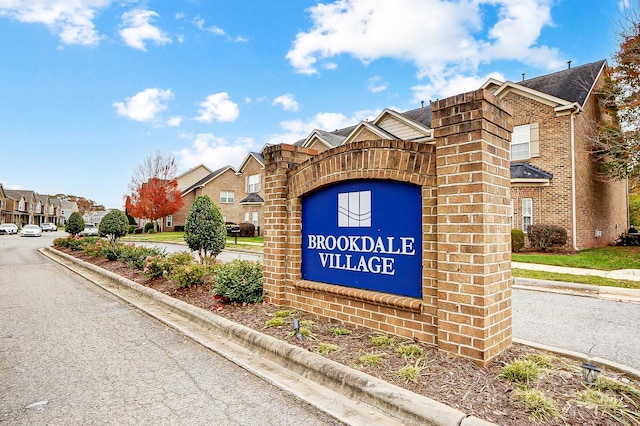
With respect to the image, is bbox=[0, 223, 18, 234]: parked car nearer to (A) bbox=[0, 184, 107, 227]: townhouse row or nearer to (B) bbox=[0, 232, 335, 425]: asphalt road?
(A) bbox=[0, 184, 107, 227]: townhouse row

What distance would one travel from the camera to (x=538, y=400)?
282cm

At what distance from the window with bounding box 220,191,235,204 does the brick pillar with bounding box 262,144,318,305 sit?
36.0 meters

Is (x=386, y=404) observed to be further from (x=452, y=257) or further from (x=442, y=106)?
(x=442, y=106)

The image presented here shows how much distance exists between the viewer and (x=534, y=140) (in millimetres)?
17672

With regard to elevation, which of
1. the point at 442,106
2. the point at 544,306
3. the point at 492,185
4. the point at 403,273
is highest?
the point at 442,106

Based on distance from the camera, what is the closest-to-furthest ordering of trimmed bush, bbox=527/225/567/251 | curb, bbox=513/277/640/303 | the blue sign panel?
the blue sign panel, curb, bbox=513/277/640/303, trimmed bush, bbox=527/225/567/251

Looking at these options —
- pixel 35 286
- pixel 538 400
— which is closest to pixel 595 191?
pixel 538 400

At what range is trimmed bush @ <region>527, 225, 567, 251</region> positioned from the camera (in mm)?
15945

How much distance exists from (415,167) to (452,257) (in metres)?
1.06

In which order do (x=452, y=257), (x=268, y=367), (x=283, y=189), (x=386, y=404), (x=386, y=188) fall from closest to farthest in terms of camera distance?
(x=386, y=404)
(x=452, y=257)
(x=268, y=367)
(x=386, y=188)
(x=283, y=189)

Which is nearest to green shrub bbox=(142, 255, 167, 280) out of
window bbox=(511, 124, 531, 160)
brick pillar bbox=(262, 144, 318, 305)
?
brick pillar bbox=(262, 144, 318, 305)

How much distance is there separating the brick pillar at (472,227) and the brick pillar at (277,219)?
2.51 metres

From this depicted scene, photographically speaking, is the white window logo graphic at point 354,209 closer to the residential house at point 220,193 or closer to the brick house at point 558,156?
the brick house at point 558,156

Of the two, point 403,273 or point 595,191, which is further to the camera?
point 595,191
